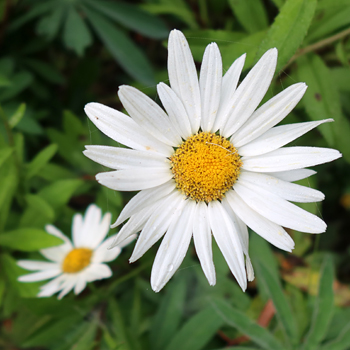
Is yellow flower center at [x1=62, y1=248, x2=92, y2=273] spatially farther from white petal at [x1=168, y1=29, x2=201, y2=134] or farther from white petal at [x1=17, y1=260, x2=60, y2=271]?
white petal at [x1=168, y1=29, x2=201, y2=134]

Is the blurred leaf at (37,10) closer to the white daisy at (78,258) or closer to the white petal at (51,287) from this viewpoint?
the white daisy at (78,258)

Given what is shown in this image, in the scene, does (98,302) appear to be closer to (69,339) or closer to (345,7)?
(69,339)

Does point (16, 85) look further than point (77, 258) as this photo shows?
Yes

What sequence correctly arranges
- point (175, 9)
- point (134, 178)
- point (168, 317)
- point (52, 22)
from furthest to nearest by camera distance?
point (175, 9)
point (52, 22)
point (168, 317)
point (134, 178)

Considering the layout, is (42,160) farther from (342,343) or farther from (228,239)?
(342,343)

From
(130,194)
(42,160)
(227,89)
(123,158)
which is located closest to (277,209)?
(227,89)

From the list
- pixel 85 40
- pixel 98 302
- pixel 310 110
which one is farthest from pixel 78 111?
pixel 310 110
